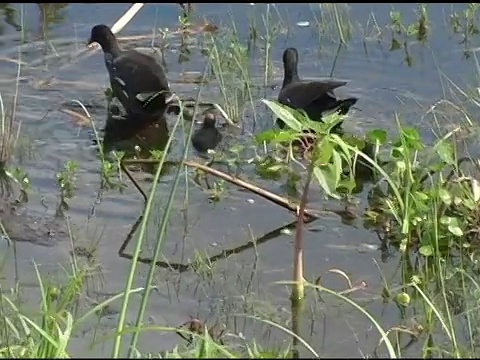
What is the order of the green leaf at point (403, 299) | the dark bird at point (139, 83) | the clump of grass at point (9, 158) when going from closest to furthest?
the green leaf at point (403, 299) < the clump of grass at point (9, 158) < the dark bird at point (139, 83)

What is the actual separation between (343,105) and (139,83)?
4.00 feet

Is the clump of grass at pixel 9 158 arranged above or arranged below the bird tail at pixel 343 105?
below

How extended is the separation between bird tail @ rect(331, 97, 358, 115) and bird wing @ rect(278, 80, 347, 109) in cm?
5

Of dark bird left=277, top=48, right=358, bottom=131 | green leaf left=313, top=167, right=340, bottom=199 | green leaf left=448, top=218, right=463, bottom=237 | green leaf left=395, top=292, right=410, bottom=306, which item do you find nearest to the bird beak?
dark bird left=277, top=48, right=358, bottom=131

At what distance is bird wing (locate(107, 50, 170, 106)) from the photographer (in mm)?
6250

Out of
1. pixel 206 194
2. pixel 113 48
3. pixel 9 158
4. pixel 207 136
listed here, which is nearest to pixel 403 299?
pixel 206 194

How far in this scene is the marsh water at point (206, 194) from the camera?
4.09 meters

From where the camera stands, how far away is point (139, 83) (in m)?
6.35

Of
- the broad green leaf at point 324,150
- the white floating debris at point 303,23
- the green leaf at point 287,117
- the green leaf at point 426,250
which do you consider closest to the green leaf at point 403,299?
the green leaf at point 426,250

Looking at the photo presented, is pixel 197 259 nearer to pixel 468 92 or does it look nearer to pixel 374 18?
pixel 468 92

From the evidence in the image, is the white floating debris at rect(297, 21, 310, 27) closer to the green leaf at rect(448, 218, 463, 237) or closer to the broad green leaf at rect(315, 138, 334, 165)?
the green leaf at rect(448, 218, 463, 237)

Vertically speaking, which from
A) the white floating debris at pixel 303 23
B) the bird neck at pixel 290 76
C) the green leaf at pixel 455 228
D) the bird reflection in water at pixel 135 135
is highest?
the white floating debris at pixel 303 23

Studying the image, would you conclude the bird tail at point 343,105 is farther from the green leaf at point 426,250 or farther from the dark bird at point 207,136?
the green leaf at point 426,250

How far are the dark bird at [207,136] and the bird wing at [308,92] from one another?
16.5 inches
